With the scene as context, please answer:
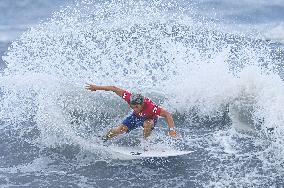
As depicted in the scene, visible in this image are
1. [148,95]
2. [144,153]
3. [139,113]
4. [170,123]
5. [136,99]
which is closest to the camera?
[170,123]

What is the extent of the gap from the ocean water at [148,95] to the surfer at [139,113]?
59cm

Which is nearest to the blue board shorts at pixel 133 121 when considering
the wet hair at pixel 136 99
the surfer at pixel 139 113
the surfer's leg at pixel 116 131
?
the surfer at pixel 139 113

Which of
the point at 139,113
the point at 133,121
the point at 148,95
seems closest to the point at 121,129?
the point at 133,121

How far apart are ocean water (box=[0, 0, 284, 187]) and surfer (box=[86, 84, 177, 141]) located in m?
0.59

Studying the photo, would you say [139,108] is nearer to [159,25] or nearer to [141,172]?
[141,172]

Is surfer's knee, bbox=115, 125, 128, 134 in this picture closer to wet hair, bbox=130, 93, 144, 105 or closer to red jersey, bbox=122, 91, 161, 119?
red jersey, bbox=122, 91, 161, 119

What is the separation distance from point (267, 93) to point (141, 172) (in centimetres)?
554

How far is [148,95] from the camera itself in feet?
53.3

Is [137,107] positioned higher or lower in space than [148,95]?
lower

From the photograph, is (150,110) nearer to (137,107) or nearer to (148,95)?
(137,107)

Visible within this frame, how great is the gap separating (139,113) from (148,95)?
421 cm

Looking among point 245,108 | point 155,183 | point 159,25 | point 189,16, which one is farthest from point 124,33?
point 155,183

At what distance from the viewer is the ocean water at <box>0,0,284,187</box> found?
11234 millimetres

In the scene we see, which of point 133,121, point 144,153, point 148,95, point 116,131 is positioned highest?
point 148,95
